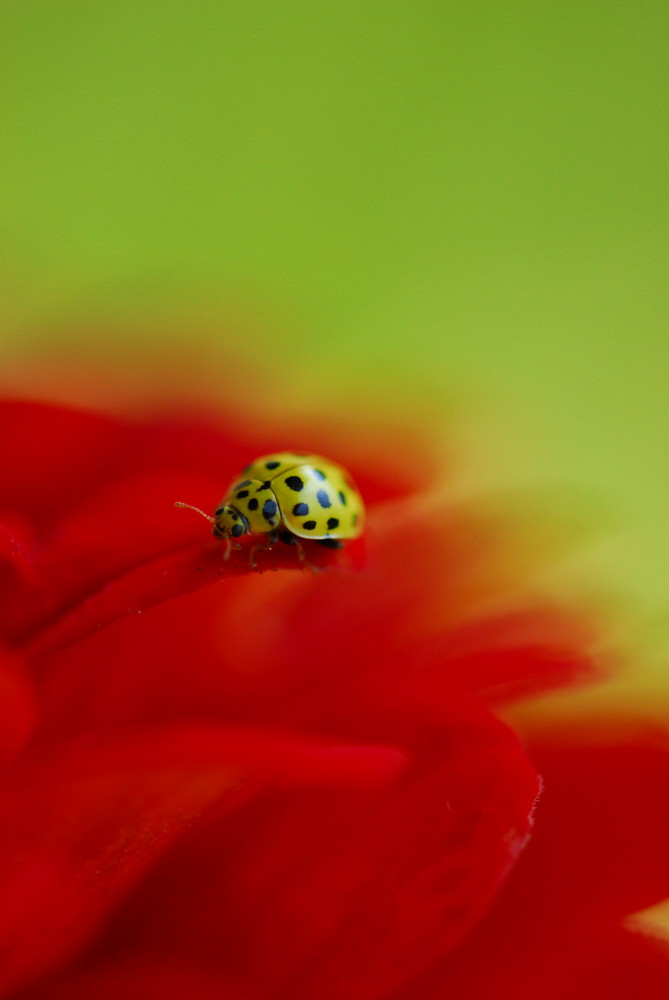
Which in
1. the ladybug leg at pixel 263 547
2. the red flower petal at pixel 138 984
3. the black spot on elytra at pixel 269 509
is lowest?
the red flower petal at pixel 138 984

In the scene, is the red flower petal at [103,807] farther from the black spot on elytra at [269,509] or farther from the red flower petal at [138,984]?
the black spot on elytra at [269,509]

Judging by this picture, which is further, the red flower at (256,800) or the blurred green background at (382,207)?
the blurred green background at (382,207)

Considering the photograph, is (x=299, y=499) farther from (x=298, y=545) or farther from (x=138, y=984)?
(x=138, y=984)

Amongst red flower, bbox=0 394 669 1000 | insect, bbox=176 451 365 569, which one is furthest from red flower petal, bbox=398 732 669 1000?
insect, bbox=176 451 365 569

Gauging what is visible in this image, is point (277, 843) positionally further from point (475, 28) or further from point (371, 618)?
point (475, 28)

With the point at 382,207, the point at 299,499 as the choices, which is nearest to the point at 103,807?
the point at 299,499

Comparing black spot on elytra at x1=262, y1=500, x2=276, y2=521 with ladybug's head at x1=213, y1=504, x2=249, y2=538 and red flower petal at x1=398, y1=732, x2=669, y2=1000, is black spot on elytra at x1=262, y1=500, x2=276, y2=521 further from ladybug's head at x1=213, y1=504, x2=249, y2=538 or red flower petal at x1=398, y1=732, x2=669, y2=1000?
red flower petal at x1=398, y1=732, x2=669, y2=1000

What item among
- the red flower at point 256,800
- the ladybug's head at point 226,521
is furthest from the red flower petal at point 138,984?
the ladybug's head at point 226,521
